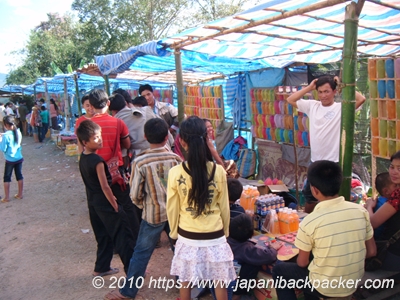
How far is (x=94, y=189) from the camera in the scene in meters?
3.62

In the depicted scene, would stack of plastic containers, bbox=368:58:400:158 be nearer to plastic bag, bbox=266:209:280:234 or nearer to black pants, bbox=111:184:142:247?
plastic bag, bbox=266:209:280:234

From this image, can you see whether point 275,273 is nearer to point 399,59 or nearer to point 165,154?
point 165,154

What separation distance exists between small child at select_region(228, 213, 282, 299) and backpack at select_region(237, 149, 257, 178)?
4.65 meters

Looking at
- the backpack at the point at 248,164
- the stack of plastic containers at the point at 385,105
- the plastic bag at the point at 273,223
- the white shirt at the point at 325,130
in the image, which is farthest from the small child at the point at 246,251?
the backpack at the point at 248,164

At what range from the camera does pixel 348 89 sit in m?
2.64

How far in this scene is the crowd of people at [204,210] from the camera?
2.38 metres

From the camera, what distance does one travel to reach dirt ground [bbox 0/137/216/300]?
3811 mm

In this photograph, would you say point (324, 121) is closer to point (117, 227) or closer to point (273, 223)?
point (273, 223)

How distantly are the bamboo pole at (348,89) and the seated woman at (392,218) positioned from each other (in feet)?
0.91

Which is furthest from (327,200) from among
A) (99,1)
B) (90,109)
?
(99,1)

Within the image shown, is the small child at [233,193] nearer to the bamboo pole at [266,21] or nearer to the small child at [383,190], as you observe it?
the small child at [383,190]

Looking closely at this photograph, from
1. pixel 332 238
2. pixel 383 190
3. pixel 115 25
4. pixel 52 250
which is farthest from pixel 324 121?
pixel 115 25

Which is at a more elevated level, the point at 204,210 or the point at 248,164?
the point at 204,210

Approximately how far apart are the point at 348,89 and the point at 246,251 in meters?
1.61
